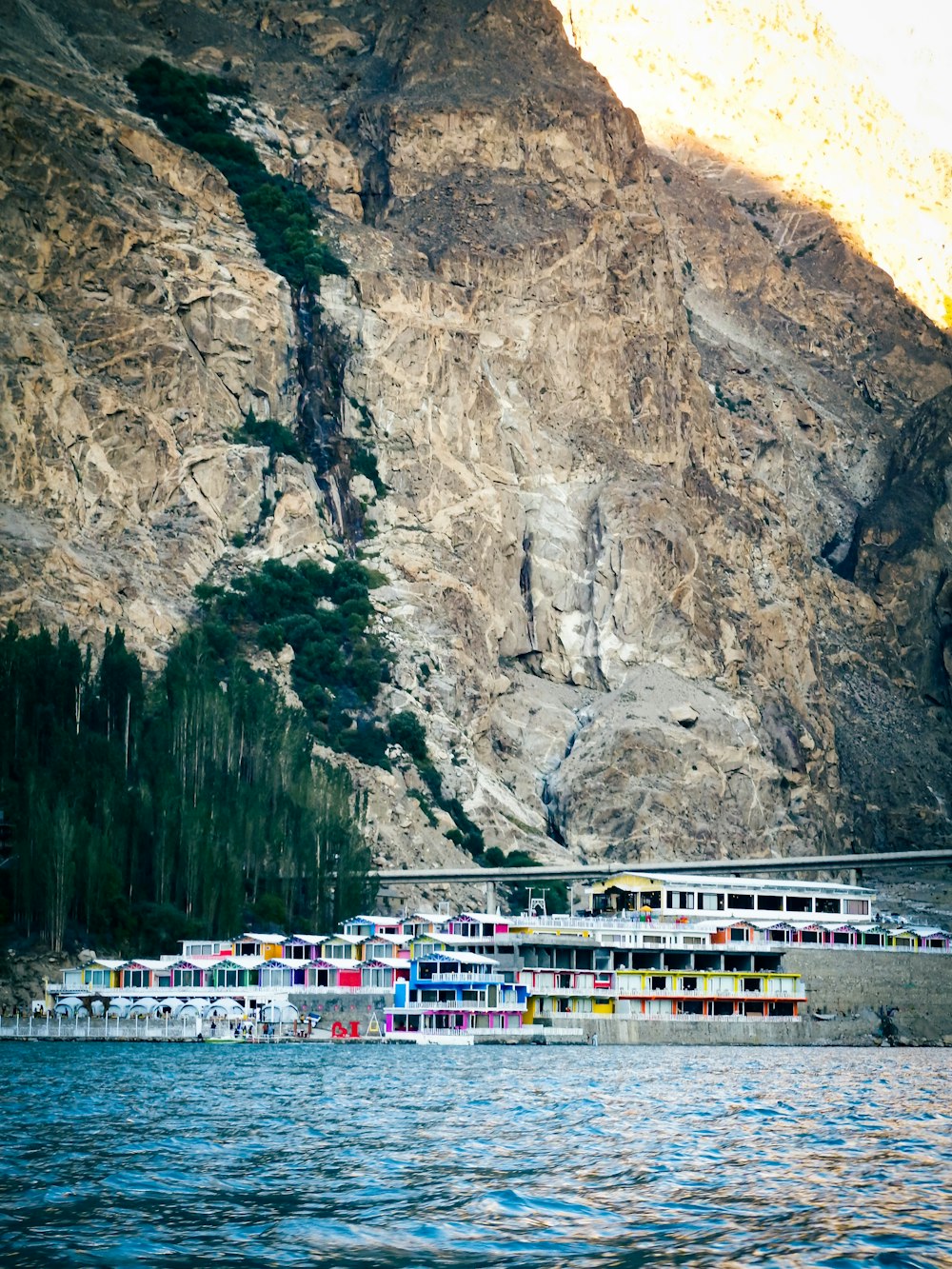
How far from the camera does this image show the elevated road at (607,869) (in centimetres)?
12712

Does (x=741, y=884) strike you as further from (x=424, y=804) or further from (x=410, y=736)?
(x=410, y=736)

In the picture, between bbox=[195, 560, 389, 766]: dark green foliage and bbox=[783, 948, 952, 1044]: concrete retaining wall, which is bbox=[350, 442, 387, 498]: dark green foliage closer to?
bbox=[195, 560, 389, 766]: dark green foliage

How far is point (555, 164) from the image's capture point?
18812cm

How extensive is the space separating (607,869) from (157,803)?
3704 centimetres

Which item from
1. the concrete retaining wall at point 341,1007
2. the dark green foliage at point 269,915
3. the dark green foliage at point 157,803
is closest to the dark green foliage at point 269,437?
the dark green foliage at point 157,803

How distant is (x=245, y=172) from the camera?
180250 millimetres

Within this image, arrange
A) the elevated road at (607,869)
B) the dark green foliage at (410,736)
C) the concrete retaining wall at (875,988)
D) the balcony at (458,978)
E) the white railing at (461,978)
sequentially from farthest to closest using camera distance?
the dark green foliage at (410,736) → the elevated road at (607,869) → the concrete retaining wall at (875,988) → the white railing at (461,978) → the balcony at (458,978)

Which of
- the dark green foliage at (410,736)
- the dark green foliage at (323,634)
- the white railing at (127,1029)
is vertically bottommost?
the white railing at (127,1029)

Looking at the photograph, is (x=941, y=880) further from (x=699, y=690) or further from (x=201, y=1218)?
(x=201, y=1218)

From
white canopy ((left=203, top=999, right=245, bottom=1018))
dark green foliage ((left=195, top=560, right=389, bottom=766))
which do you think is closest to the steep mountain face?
dark green foliage ((left=195, top=560, right=389, bottom=766))

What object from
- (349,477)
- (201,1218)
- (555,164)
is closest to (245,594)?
(349,477)

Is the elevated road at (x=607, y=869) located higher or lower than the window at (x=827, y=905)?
higher

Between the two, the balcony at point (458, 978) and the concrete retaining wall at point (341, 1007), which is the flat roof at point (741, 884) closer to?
the balcony at point (458, 978)

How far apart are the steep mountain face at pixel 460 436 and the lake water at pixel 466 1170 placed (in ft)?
236
